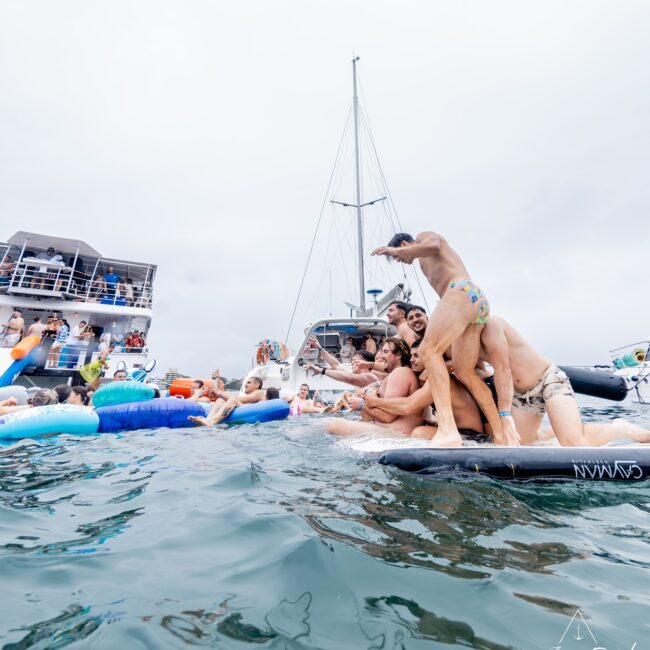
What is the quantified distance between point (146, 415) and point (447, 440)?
443 cm

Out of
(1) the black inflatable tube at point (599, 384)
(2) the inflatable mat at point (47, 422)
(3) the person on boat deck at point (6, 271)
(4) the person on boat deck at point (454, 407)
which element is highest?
(3) the person on boat deck at point (6, 271)

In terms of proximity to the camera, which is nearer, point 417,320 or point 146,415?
point 417,320

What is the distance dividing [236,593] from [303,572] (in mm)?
257

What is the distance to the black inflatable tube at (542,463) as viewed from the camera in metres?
2.56

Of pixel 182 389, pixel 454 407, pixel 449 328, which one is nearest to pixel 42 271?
pixel 182 389

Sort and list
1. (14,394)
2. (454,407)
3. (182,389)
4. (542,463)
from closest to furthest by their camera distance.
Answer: (542,463), (454,407), (14,394), (182,389)

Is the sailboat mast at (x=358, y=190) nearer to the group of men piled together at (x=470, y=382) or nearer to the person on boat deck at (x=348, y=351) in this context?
the person on boat deck at (x=348, y=351)

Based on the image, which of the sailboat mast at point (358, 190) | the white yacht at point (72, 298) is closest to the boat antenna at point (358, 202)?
the sailboat mast at point (358, 190)

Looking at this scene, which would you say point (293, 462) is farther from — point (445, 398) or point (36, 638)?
point (36, 638)

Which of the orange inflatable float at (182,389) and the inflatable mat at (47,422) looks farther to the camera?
the orange inflatable float at (182,389)

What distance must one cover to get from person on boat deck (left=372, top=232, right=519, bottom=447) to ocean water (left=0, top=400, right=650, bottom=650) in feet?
2.71

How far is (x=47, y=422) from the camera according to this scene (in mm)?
4734

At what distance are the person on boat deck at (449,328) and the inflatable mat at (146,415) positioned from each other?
162 inches

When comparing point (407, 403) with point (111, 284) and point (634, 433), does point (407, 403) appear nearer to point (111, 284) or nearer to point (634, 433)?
point (634, 433)
